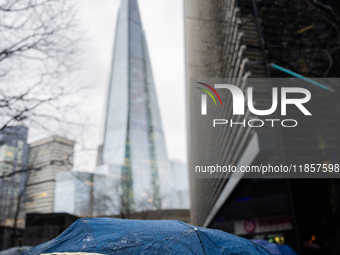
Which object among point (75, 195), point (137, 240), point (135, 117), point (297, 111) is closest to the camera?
Result: point (137, 240)

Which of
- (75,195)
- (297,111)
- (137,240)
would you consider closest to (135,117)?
(75,195)

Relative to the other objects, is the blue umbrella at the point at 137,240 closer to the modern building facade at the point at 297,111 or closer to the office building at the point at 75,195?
the modern building facade at the point at 297,111

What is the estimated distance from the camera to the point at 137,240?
3.07m

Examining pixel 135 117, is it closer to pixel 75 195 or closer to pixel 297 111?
pixel 75 195

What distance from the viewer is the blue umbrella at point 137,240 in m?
2.99

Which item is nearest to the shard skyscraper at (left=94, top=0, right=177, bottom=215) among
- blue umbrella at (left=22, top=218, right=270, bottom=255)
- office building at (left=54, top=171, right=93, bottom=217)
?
office building at (left=54, top=171, right=93, bottom=217)

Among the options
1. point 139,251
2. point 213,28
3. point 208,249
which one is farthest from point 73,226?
point 213,28

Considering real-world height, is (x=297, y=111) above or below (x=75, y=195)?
above

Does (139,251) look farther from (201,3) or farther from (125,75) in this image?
(125,75)

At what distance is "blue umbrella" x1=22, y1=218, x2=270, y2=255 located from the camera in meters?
2.99

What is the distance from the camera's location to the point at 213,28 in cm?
1603

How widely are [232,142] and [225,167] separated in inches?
115

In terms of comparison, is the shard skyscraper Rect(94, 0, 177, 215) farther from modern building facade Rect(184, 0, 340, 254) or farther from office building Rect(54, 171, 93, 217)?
modern building facade Rect(184, 0, 340, 254)

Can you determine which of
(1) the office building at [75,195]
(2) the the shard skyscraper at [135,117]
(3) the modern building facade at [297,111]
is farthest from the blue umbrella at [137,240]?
(2) the the shard skyscraper at [135,117]
